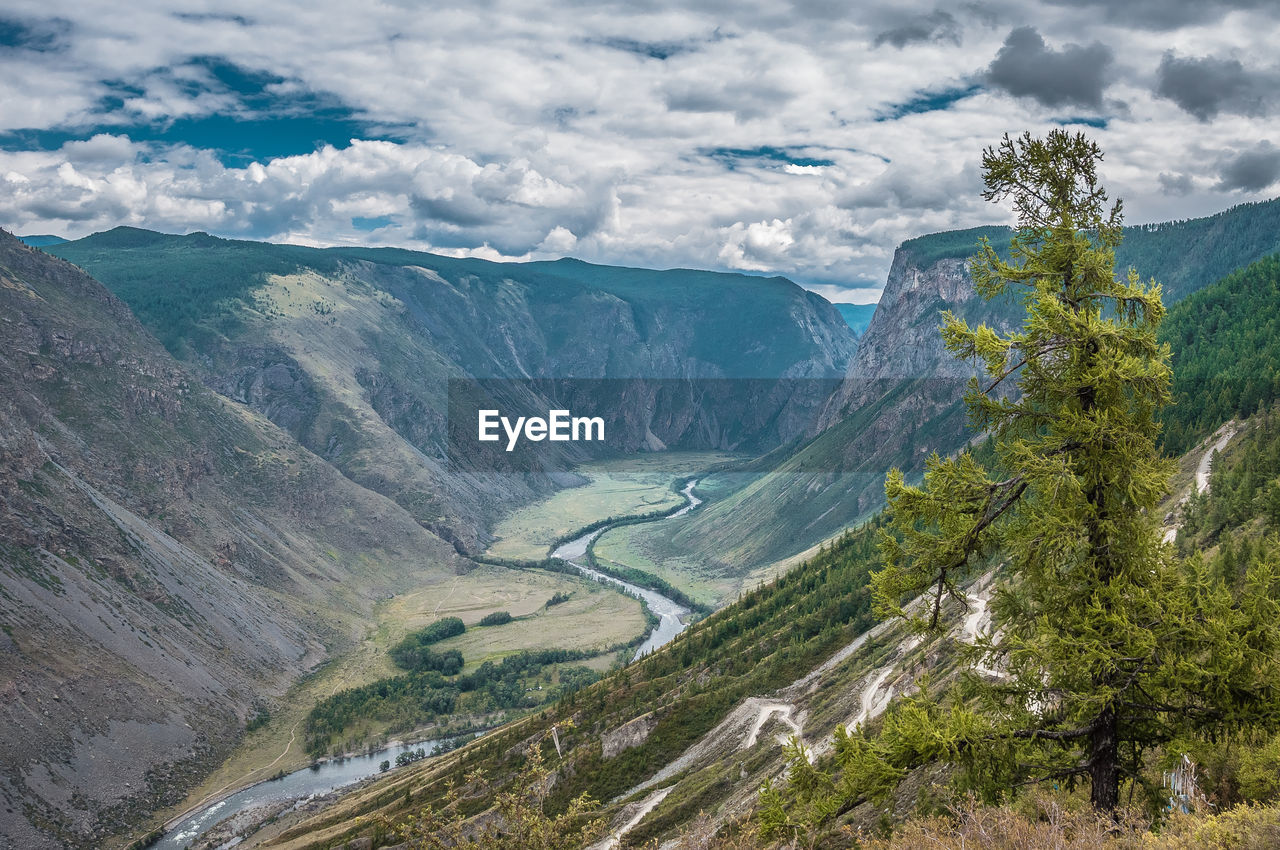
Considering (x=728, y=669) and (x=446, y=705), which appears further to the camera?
(x=446, y=705)

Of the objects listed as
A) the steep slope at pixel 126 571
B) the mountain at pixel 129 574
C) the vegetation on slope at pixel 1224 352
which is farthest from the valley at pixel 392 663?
the vegetation on slope at pixel 1224 352

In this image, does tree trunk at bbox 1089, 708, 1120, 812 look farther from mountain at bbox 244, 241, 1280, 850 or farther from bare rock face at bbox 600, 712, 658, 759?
bare rock face at bbox 600, 712, 658, 759

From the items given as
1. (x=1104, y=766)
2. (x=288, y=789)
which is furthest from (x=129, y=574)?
(x=1104, y=766)

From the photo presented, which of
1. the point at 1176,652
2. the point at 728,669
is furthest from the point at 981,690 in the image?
the point at 728,669

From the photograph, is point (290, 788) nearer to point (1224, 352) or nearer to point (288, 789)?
point (288, 789)

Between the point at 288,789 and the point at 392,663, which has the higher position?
the point at 288,789

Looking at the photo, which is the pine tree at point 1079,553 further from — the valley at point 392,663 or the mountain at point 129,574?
the valley at point 392,663

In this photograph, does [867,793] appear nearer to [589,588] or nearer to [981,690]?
[981,690]
